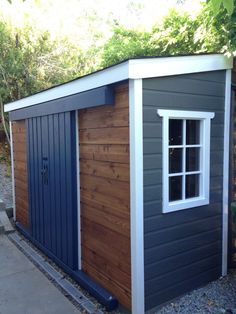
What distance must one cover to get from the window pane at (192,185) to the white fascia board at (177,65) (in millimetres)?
1045

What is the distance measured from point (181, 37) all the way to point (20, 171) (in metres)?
3.76

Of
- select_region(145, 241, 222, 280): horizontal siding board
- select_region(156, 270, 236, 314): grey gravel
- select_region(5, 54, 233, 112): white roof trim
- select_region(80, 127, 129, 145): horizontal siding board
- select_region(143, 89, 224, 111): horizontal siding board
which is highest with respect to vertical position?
select_region(5, 54, 233, 112): white roof trim

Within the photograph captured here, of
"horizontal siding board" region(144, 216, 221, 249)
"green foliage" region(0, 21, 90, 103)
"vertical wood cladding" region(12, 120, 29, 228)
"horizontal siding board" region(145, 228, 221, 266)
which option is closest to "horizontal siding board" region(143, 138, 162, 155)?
"horizontal siding board" region(144, 216, 221, 249)

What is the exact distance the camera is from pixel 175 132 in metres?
2.92

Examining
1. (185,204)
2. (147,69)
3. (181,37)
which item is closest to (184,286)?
(185,204)

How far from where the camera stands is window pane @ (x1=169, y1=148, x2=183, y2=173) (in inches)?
115

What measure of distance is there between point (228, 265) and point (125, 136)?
209cm

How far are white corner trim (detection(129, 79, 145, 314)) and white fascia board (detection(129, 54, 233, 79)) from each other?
0.35ft

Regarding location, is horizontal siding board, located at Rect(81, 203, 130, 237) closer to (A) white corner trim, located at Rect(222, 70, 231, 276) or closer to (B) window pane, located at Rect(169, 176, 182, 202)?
(B) window pane, located at Rect(169, 176, 182, 202)

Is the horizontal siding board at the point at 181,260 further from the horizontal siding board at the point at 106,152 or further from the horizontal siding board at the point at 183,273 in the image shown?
the horizontal siding board at the point at 106,152

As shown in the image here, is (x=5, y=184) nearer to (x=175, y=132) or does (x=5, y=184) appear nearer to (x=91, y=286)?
(x=91, y=286)

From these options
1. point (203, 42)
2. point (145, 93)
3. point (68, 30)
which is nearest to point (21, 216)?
point (145, 93)

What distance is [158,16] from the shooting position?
255 inches

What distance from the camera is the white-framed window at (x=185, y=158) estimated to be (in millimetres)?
2805
